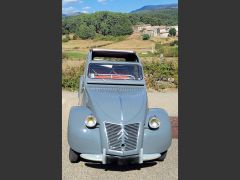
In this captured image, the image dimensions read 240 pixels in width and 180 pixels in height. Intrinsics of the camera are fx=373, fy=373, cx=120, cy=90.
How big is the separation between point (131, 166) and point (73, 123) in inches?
70.6

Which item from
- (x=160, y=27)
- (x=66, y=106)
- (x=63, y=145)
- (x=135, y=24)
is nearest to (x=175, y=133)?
(x=63, y=145)

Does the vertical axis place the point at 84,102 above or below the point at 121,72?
below

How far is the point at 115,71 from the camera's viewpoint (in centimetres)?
1066

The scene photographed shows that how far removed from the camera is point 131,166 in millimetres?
9133

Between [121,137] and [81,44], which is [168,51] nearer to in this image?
[81,44]

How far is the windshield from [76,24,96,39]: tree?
2588 cm

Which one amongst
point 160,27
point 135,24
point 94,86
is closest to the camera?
point 94,86

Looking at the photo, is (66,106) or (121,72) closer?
(121,72)

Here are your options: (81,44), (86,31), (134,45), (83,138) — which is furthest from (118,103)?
(86,31)

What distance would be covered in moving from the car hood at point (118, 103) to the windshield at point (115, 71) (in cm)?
48

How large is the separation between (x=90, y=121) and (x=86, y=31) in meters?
29.6

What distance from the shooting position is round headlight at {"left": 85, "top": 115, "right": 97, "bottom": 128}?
8.55 m

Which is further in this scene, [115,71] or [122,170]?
[115,71]

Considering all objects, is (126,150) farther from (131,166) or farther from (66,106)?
(66,106)
